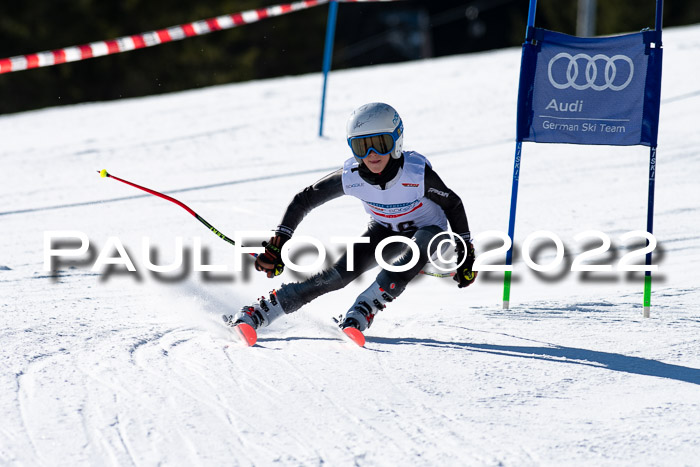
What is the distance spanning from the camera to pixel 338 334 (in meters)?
4.76

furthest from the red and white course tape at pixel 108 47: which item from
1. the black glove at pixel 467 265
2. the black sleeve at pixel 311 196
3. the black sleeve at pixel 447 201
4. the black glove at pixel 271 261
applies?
the black glove at pixel 467 265

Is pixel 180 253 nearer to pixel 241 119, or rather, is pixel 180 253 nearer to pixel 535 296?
pixel 535 296

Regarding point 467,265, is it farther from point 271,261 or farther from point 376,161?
point 271,261

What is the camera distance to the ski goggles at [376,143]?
4668 millimetres

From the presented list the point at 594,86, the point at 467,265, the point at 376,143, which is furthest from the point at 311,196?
the point at 594,86

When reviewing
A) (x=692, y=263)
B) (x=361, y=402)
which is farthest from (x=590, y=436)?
(x=692, y=263)

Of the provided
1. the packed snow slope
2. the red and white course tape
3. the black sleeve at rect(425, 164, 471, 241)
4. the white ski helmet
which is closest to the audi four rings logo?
the black sleeve at rect(425, 164, 471, 241)

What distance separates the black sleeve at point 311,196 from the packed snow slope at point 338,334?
60 cm

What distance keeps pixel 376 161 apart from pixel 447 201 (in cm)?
44

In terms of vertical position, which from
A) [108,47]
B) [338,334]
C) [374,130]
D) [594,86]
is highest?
[108,47]

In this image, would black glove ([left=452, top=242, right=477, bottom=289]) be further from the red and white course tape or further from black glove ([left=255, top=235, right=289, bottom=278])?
the red and white course tape

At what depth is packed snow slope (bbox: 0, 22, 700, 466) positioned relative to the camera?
3.34 m

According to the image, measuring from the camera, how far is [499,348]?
14.6 ft

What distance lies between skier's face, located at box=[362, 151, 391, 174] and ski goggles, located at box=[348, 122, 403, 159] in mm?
20
